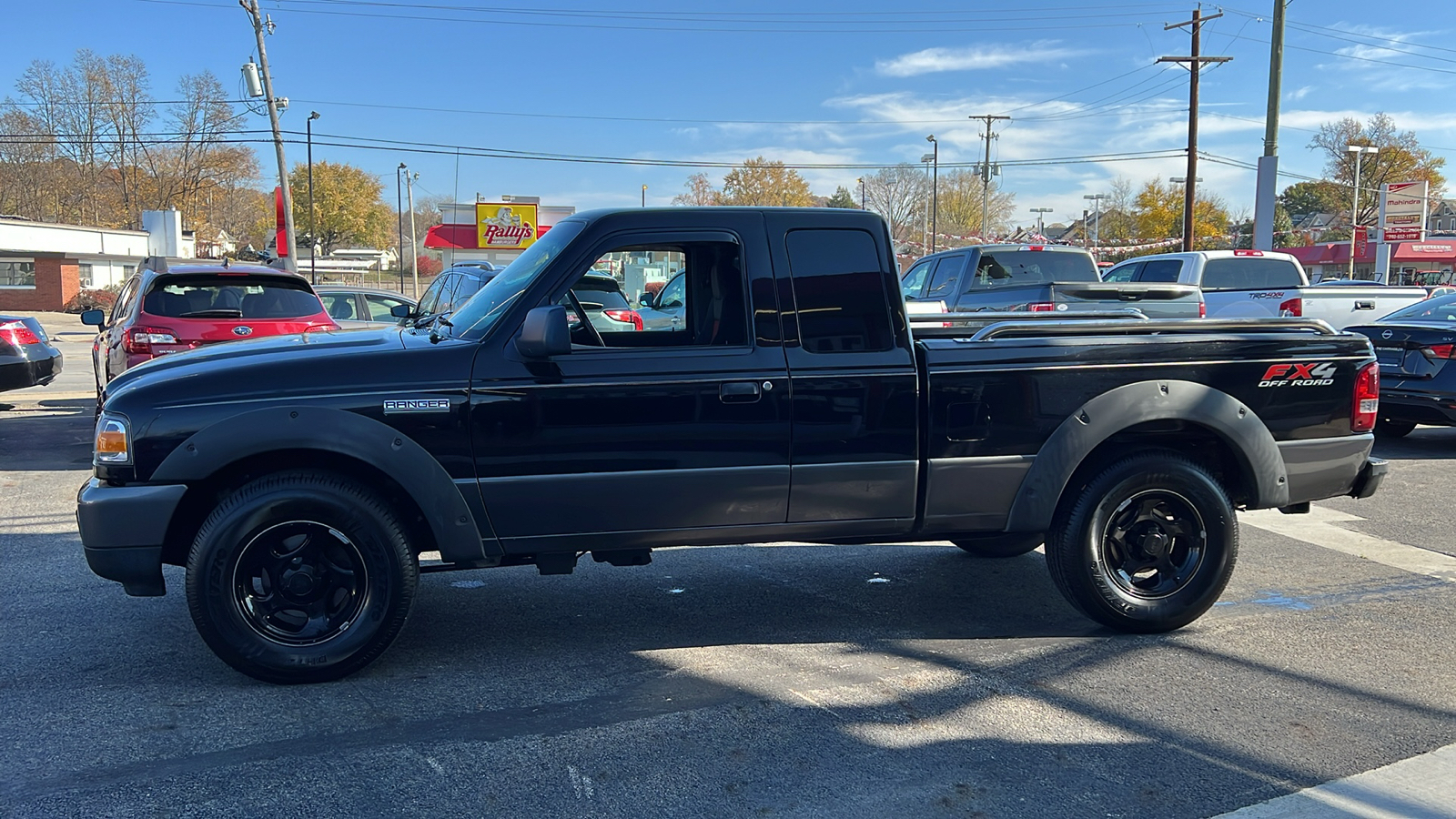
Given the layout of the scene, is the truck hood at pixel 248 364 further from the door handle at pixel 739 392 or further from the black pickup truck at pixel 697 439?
the door handle at pixel 739 392

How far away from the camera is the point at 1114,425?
471 centimetres

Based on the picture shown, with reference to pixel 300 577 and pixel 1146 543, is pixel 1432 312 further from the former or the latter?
pixel 300 577

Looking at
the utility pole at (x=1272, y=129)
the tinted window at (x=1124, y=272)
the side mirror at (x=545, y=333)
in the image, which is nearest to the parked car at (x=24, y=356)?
the side mirror at (x=545, y=333)

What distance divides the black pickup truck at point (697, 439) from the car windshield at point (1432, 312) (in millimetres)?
7240

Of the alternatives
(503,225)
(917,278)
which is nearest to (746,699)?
(917,278)

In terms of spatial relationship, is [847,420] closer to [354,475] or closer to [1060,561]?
[1060,561]

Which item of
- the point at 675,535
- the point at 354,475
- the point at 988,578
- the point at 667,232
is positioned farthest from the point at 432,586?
the point at 988,578

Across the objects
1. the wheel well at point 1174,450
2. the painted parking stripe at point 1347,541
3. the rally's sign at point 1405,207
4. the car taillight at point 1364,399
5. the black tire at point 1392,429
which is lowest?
the painted parking stripe at point 1347,541

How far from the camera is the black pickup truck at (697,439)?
411 centimetres

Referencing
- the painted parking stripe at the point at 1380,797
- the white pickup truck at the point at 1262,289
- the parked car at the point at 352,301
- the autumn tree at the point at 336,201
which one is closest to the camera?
the painted parking stripe at the point at 1380,797

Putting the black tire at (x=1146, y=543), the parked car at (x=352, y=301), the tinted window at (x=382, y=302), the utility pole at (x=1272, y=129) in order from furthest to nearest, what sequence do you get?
the utility pole at (x=1272, y=129) → the tinted window at (x=382, y=302) → the parked car at (x=352, y=301) → the black tire at (x=1146, y=543)

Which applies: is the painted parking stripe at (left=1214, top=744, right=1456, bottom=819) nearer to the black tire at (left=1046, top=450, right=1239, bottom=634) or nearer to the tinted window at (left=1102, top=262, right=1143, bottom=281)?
the black tire at (left=1046, top=450, right=1239, bottom=634)

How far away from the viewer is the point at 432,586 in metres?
5.69

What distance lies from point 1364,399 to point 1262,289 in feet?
34.2
